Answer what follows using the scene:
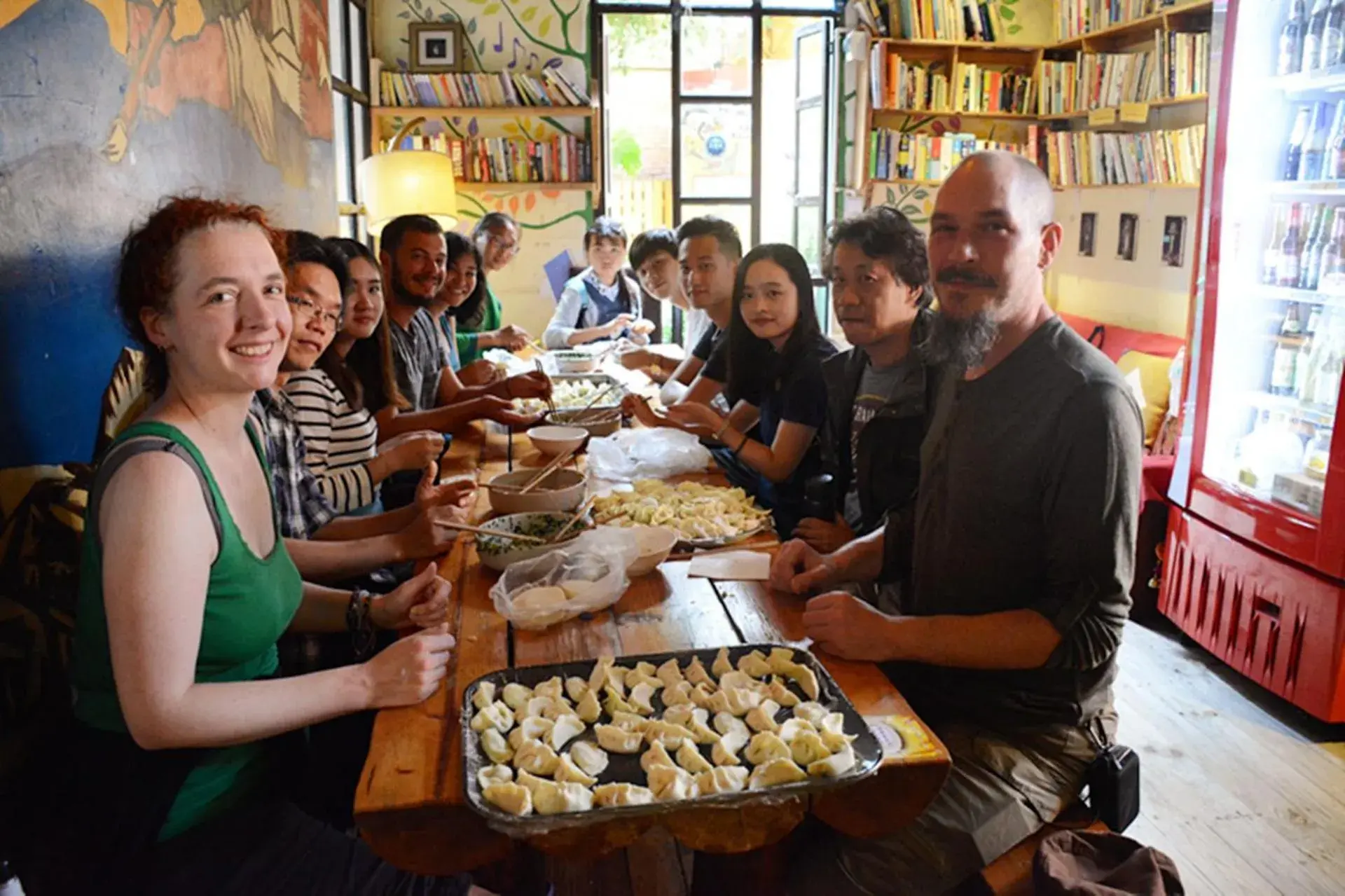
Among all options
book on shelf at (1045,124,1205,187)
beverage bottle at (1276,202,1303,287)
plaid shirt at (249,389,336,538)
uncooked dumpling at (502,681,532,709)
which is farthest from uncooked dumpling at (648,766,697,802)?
book on shelf at (1045,124,1205,187)

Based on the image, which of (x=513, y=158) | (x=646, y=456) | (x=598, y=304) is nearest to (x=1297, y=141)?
(x=646, y=456)

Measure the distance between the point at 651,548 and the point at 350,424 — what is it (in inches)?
43.7

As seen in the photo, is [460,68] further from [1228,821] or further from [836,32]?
[1228,821]

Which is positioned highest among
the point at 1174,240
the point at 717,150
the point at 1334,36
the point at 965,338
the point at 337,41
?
the point at 337,41

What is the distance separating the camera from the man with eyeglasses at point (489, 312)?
4957mm

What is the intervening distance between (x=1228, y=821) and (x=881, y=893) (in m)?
1.47

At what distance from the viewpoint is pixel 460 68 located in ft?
20.1

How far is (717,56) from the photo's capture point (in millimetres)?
6578

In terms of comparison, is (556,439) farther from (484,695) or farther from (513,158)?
(513,158)

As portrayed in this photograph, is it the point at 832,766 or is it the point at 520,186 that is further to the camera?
the point at 520,186

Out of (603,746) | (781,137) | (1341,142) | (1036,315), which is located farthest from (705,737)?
(781,137)

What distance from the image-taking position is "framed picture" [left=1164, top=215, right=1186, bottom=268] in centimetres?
488

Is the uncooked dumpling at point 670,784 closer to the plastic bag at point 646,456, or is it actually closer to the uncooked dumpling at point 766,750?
the uncooked dumpling at point 766,750

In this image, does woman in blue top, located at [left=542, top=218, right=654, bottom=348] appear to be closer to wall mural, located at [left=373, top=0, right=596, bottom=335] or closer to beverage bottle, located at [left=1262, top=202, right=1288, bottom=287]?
wall mural, located at [left=373, top=0, right=596, bottom=335]
